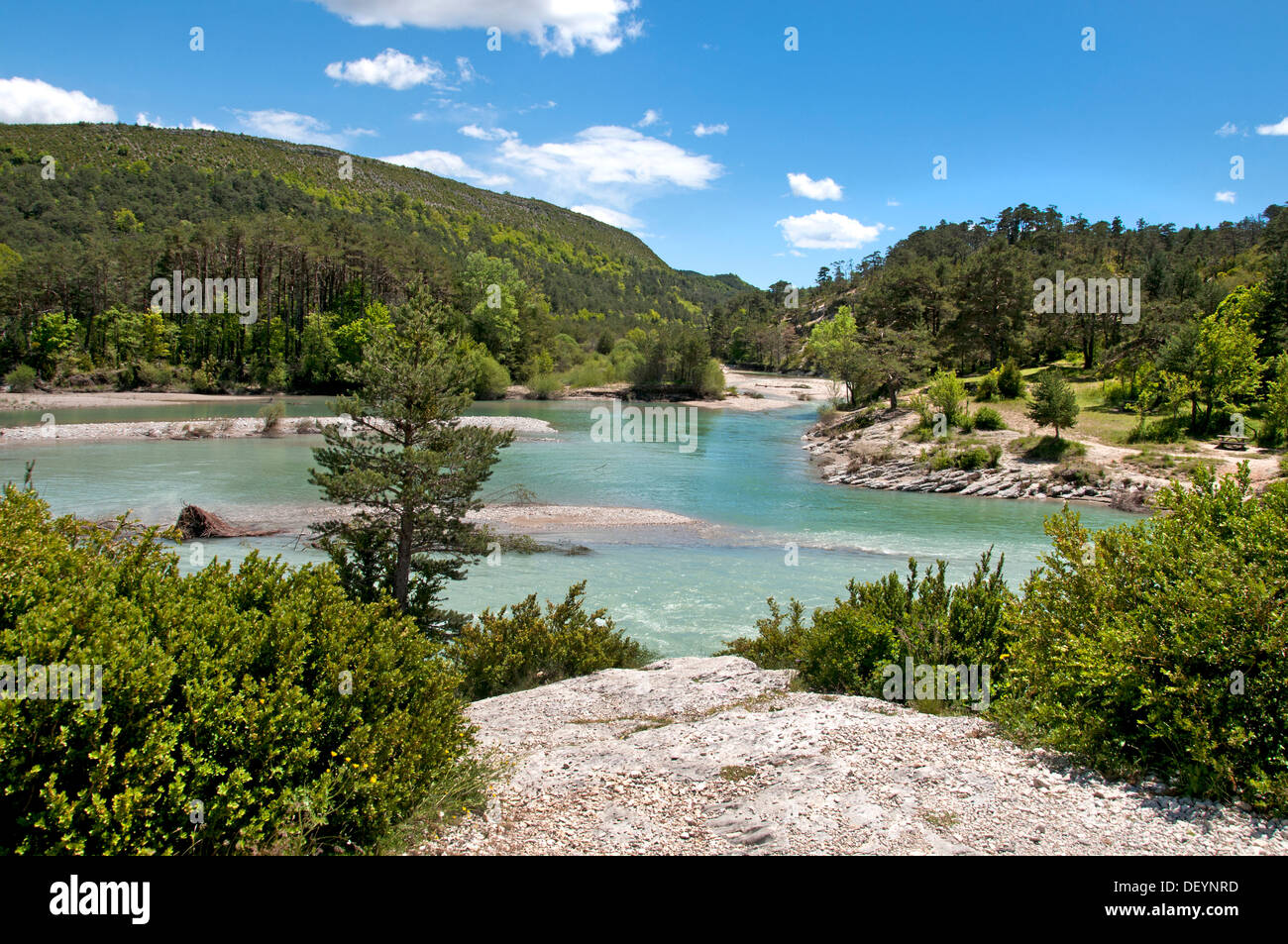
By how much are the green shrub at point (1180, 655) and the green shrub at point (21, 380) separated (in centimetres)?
8303

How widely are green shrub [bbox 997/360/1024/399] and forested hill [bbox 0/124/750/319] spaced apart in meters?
65.7

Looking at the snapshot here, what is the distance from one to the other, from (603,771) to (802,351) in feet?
417

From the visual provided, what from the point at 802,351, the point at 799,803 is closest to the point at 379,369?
the point at 799,803

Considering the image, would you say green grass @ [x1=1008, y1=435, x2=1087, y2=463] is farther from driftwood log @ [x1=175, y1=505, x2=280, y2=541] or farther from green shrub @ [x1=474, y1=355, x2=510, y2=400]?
green shrub @ [x1=474, y1=355, x2=510, y2=400]

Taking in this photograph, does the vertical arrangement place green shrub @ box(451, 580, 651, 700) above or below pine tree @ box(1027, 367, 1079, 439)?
below

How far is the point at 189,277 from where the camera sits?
267ft

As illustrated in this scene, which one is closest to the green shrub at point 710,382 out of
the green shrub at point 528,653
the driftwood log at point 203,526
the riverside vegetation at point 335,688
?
the driftwood log at point 203,526

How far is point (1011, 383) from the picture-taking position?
49750mm

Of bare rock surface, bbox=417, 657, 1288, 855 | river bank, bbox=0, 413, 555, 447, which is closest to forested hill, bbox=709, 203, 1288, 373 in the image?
river bank, bbox=0, 413, 555, 447

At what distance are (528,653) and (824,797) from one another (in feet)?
28.1

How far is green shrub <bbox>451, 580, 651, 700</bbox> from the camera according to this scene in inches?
512

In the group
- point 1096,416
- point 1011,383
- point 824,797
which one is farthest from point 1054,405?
point 824,797

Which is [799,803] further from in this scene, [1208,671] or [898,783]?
[1208,671]

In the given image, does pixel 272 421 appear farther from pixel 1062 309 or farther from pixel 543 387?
pixel 1062 309
